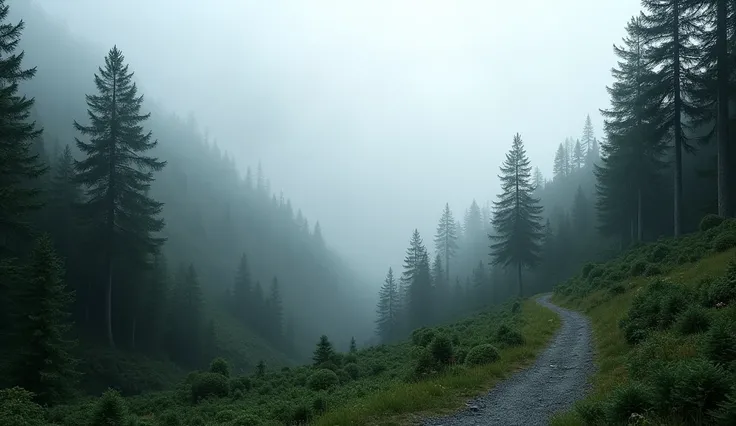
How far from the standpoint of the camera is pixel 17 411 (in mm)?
11273

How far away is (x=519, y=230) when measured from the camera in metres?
50.7

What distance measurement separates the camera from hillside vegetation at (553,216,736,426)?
5.38 metres

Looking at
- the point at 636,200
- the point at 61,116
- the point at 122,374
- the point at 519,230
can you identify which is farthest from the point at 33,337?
the point at 61,116

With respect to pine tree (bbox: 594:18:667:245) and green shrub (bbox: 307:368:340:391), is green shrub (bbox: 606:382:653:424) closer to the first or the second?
green shrub (bbox: 307:368:340:391)

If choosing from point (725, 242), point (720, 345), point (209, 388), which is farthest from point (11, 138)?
point (725, 242)

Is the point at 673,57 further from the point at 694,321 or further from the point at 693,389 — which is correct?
the point at 693,389

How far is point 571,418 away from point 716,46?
98.3 ft

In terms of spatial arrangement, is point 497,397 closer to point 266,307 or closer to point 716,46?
point 716,46

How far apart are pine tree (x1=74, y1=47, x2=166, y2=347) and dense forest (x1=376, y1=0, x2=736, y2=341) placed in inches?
1607

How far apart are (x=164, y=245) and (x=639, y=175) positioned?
9134cm

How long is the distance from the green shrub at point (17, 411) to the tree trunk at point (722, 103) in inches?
1346

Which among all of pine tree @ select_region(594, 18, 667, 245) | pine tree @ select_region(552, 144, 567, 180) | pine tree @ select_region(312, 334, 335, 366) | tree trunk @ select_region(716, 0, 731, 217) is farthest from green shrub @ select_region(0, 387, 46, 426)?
pine tree @ select_region(552, 144, 567, 180)

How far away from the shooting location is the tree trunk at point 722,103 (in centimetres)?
2414

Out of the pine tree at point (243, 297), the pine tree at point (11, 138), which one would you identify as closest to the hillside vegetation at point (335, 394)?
the pine tree at point (11, 138)
